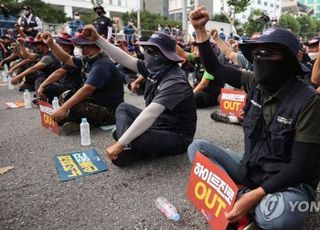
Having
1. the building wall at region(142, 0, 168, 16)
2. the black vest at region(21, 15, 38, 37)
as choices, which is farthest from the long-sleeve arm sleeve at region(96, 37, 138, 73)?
the building wall at region(142, 0, 168, 16)

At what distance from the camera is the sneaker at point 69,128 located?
4.26 m

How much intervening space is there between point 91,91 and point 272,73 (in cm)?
257

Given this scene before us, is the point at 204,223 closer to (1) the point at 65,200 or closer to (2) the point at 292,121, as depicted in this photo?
(2) the point at 292,121

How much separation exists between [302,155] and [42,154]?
277 centimetres

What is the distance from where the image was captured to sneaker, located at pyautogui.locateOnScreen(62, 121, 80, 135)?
4.26m

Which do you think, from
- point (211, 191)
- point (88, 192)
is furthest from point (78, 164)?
point (211, 191)

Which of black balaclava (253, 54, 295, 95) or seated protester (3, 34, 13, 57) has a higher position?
black balaclava (253, 54, 295, 95)

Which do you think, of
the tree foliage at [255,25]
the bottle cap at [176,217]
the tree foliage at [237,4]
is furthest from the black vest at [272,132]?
the tree foliage at [237,4]

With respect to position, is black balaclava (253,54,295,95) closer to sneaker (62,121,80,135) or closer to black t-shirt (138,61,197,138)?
black t-shirt (138,61,197,138)

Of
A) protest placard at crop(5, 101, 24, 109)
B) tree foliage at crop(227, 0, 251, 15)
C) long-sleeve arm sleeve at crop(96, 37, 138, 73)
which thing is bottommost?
protest placard at crop(5, 101, 24, 109)

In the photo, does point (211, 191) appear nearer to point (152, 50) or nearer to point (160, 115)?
point (160, 115)

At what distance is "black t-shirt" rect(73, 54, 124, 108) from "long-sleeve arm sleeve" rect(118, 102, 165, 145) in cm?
137

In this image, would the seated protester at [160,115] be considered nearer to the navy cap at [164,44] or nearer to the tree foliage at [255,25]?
the navy cap at [164,44]

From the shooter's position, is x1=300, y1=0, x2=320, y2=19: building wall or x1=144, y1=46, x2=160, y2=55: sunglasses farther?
x1=300, y1=0, x2=320, y2=19: building wall
